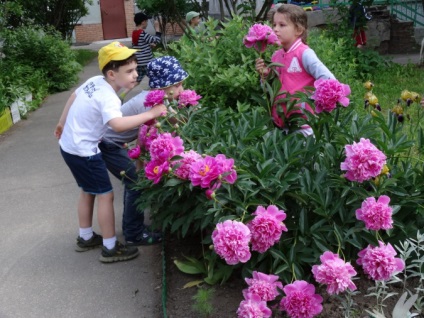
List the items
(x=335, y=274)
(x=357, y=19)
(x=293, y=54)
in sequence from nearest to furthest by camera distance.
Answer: (x=335, y=274)
(x=293, y=54)
(x=357, y=19)

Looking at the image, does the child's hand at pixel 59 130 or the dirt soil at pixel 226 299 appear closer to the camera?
the dirt soil at pixel 226 299

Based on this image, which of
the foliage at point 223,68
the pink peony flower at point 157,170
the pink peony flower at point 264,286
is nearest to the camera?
the pink peony flower at point 264,286

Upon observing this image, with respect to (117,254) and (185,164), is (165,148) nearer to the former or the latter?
(185,164)

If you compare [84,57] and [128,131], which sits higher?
[128,131]

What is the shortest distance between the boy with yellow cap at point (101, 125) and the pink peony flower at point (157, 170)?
621 mm

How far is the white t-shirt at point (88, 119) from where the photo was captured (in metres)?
3.86

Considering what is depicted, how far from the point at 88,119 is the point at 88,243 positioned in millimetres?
1050

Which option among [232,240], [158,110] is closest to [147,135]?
[158,110]

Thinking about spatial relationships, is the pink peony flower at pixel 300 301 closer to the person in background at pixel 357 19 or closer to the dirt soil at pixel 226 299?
the dirt soil at pixel 226 299

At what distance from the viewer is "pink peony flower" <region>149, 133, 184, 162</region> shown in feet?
9.93

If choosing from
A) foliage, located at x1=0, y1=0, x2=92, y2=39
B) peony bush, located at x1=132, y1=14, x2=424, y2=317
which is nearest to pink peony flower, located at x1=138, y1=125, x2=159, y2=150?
peony bush, located at x1=132, y1=14, x2=424, y2=317

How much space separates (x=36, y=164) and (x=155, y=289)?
12.6 feet

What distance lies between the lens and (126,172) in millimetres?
4227

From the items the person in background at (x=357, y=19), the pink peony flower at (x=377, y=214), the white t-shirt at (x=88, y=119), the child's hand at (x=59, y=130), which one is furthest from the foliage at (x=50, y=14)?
the pink peony flower at (x=377, y=214)
